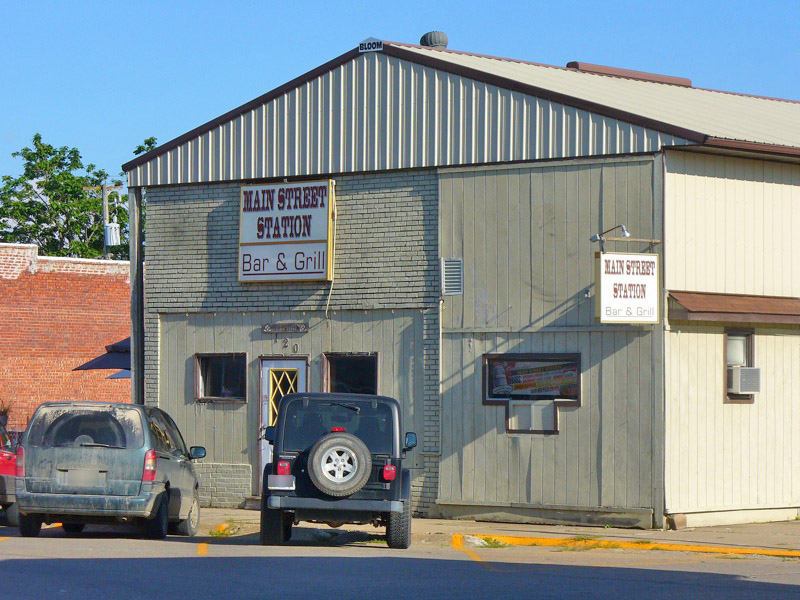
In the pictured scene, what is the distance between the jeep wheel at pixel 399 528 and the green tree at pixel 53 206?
→ 41.9 metres

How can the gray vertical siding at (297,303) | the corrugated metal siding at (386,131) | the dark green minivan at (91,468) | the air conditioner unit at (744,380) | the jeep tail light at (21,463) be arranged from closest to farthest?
1. the dark green minivan at (91,468)
2. the jeep tail light at (21,463)
3. the air conditioner unit at (744,380)
4. the corrugated metal siding at (386,131)
5. the gray vertical siding at (297,303)

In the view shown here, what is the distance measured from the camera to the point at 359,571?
453 inches

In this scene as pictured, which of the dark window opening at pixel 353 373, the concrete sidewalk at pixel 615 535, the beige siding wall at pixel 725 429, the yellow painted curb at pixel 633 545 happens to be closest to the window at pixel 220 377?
the dark window opening at pixel 353 373

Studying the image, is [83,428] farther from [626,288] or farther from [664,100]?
[664,100]

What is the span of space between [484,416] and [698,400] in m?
3.11

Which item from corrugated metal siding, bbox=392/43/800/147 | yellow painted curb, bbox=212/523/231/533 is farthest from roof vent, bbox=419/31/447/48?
yellow painted curb, bbox=212/523/231/533

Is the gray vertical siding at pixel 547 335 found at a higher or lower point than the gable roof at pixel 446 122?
lower

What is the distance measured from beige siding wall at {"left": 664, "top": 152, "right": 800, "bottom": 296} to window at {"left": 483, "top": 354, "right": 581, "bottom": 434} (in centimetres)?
201

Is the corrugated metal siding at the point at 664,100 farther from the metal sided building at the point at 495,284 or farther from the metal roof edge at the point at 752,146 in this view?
the metal roof edge at the point at 752,146

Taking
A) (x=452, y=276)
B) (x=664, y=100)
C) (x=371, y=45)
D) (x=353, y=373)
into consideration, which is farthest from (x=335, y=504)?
(x=664, y=100)

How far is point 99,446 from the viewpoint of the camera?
14.4m

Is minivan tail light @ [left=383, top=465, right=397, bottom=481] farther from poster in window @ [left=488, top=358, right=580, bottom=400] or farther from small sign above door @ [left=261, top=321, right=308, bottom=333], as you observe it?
small sign above door @ [left=261, top=321, right=308, bottom=333]

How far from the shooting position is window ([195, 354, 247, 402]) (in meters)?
20.3

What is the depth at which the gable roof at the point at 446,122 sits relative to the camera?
688 inches
